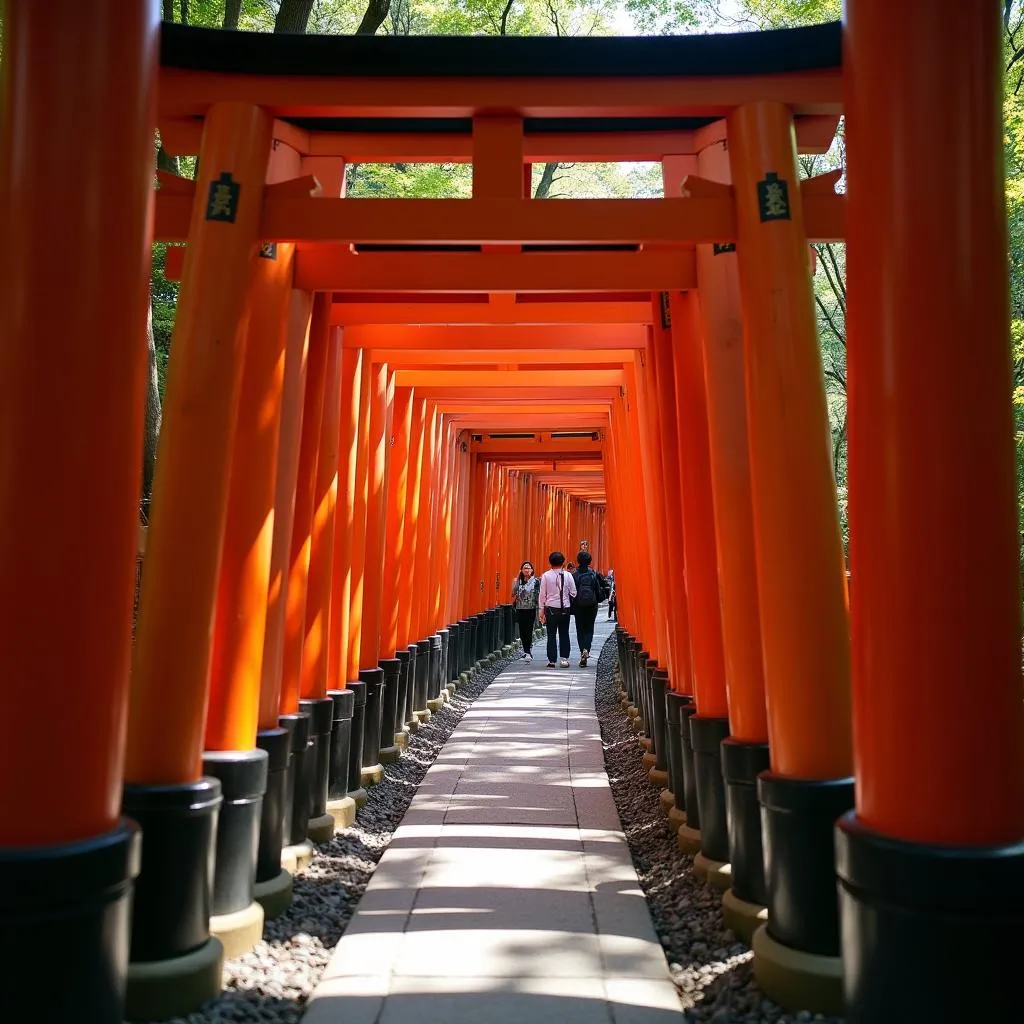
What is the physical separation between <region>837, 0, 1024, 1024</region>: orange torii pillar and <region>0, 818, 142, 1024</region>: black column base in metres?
1.83

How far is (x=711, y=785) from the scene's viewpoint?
203 inches

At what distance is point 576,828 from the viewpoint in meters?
6.32

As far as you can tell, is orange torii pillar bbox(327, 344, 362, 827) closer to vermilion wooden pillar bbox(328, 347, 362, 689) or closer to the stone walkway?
vermilion wooden pillar bbox(328, 347, 362, 689)

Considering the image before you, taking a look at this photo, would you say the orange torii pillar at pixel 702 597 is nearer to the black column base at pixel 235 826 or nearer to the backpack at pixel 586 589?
the black column base at pixel 235 826

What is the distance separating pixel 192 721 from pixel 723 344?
2.69m

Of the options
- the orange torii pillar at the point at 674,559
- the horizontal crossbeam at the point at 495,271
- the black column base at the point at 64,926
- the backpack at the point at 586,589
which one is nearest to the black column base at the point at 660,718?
the orange torii pillar at the point at 674,559

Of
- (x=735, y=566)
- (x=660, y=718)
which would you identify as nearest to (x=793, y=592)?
(x=735, y=566)

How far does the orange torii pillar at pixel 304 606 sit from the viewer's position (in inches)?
213

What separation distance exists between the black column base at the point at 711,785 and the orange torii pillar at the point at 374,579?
3.20 m

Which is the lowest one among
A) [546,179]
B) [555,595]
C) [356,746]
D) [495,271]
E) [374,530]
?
[356,746]

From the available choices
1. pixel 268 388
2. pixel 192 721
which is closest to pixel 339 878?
pixel 192 721

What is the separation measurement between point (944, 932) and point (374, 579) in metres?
6.03

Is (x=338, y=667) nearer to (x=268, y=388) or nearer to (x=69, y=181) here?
(x=268, y=388)

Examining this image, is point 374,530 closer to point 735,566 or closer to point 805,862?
point 735,566
